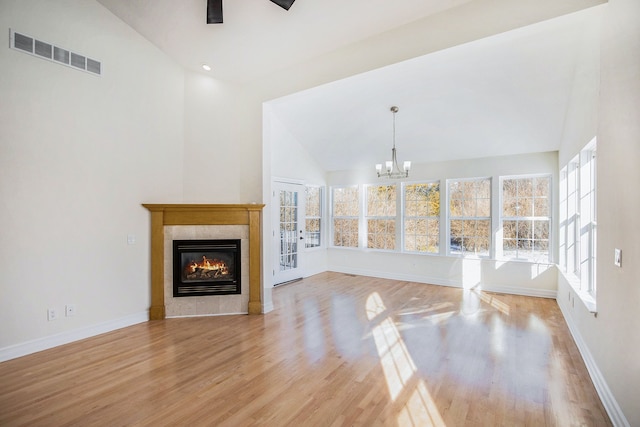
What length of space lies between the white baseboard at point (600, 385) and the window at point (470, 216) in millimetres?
2213

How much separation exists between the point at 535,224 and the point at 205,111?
5.56 meters

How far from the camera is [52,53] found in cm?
324

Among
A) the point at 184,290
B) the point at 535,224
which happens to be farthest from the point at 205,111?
the point at 535,224

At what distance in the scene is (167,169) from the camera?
4.38 metres

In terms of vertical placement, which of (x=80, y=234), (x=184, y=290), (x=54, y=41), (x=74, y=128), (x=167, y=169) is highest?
(x=54, y=41)

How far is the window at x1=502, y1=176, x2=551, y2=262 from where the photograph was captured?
513 centimetres

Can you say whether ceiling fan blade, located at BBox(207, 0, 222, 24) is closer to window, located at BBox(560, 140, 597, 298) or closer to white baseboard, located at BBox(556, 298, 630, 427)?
window, located at BBox(560, 140, 597, 298)

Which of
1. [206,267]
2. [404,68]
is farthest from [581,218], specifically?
[206,267]

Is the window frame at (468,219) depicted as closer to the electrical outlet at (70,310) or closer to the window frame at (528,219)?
the window frame at (528,219)

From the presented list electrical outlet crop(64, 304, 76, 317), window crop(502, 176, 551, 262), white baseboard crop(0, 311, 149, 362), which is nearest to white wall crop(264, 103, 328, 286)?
white baseboard crop(0, 311, 149, 362)

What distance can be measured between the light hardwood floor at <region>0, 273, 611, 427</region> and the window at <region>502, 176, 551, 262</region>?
1.31 meters

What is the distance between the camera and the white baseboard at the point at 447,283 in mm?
5051

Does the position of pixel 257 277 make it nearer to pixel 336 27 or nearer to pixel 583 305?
pixel 336 27

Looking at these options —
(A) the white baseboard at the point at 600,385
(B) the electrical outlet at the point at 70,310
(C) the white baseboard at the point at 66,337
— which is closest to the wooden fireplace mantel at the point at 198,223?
(C) the white baseboard at the point at 66,337
